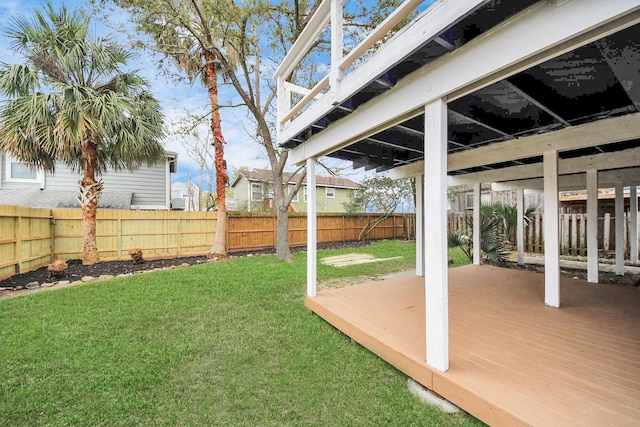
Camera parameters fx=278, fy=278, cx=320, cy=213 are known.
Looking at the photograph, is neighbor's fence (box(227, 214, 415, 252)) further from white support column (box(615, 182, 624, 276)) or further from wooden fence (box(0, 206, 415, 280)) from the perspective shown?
white support column (box(615, 182, 624, 276))

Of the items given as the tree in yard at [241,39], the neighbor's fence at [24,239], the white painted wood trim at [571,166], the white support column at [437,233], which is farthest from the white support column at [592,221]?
the neighbor's fence at [24,239]

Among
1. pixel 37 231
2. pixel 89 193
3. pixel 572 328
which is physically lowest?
pixel 572 328

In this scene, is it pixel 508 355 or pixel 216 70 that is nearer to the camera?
pixel 508 355

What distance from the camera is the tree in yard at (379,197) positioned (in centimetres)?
1442

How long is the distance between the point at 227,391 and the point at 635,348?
3.68m

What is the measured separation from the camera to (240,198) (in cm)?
2309

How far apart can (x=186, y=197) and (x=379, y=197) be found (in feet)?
62.1

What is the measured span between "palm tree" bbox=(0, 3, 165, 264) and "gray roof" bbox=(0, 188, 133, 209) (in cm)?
376

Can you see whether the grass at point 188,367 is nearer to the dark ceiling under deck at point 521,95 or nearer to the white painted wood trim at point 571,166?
the dark ceiling under deck at point 521,95

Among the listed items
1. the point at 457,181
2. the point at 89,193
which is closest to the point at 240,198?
the point at 89,193

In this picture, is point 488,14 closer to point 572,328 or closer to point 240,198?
point 572,328

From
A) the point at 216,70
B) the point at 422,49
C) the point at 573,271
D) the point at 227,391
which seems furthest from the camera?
the point at 216,70

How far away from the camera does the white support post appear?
9.03ft

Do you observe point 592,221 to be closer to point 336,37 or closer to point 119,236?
point 336,37
